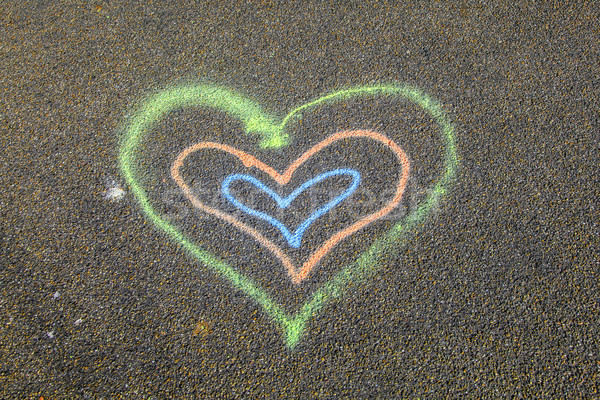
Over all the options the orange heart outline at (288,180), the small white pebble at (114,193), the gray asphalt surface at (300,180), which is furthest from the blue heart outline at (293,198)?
the small white pebble at (114,193)

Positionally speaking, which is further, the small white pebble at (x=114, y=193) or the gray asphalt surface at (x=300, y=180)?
the small white pebble at (x=114, y=193)

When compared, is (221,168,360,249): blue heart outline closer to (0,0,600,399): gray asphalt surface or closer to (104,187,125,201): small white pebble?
(0,0,600,399): gray asphalt surface

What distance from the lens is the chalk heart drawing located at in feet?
7.52

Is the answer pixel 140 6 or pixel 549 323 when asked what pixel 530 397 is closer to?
pixel 549 323

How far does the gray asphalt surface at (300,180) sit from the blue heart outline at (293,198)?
22cm

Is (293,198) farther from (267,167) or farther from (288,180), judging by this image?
(267,167)

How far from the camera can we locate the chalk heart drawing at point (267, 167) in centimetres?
229

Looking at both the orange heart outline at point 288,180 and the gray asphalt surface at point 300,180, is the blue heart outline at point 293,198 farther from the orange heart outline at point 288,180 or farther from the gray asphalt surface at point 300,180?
the gray asphalt surface at point 300,180

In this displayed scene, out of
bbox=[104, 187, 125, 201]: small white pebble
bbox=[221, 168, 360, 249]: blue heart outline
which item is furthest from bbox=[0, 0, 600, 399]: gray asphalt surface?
bbox=[221, 168, 360, 249]: blue heart outline

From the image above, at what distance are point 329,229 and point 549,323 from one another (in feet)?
3.86

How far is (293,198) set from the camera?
101 inches

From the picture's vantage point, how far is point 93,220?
254 cm

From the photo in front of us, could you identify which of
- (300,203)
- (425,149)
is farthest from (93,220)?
(425,149)

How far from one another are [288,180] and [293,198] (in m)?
0.12
